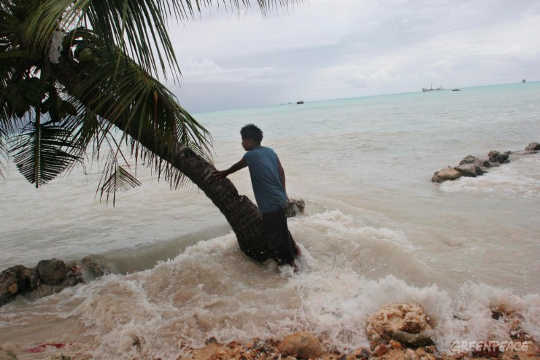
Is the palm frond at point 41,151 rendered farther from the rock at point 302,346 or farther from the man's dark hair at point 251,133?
the rock at point 302,346

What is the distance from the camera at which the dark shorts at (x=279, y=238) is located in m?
4.44

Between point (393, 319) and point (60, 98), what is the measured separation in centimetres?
425

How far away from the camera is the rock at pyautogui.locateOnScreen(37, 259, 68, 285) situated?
4.96 m

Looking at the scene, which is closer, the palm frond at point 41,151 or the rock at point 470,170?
the palm frond at point 41,151

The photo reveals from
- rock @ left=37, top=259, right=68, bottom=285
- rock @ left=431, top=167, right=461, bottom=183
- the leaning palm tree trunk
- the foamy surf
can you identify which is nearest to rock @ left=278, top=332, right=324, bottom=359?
the foamy surf

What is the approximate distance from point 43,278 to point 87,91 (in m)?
3.02

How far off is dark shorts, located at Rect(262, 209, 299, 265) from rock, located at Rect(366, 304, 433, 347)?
1.59 metres

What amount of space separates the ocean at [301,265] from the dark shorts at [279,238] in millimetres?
178

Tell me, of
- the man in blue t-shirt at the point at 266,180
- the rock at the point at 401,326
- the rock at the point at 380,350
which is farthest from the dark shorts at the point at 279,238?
the rock at the point at 380,350

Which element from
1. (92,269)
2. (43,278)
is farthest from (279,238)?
(43,278)

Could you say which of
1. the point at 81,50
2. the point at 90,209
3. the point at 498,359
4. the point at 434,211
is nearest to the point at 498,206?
the point at 434,211

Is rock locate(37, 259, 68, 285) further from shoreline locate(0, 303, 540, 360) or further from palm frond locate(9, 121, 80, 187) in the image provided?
shoreline locate(0, 303, 540, 360)

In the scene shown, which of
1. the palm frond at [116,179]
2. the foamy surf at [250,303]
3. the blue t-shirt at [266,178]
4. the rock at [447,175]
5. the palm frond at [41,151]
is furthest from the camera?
the rock at [447,175]

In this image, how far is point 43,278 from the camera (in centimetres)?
496
